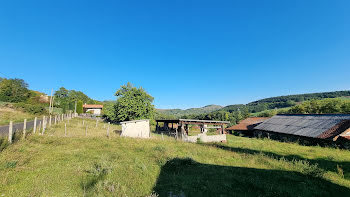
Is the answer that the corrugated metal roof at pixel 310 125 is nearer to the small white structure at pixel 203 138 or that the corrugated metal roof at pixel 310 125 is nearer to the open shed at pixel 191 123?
the open shed at pixel 191 123

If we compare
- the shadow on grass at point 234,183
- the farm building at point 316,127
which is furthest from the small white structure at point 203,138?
the farm building at point 316,127

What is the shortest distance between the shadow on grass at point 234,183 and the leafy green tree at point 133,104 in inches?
989

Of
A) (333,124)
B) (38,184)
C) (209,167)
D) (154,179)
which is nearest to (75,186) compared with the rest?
(38,184)

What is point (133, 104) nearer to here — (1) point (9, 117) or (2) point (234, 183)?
(1) point (9, 117)

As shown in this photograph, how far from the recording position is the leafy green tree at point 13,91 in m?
45.2

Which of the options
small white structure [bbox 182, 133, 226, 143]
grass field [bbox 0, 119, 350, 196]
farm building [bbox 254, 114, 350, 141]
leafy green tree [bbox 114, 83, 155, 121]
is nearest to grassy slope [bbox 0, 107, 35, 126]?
leafy green tree [bbox 114, 83, 155, 121]

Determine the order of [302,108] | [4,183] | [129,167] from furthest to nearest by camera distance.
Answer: [302,108] → [129,167] → [4,183]

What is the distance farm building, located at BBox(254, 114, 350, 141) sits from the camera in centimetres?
1870

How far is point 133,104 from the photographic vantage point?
31266 millimetres

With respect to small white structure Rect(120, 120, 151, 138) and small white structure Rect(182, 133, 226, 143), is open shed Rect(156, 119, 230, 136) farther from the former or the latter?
small white structure Rect(120, 120, 151, 138)

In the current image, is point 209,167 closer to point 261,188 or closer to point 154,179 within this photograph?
point 261,188

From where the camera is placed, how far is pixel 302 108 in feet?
179

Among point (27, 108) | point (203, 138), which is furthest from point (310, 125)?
point (27, 108)

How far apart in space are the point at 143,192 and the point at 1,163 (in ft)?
19.5
